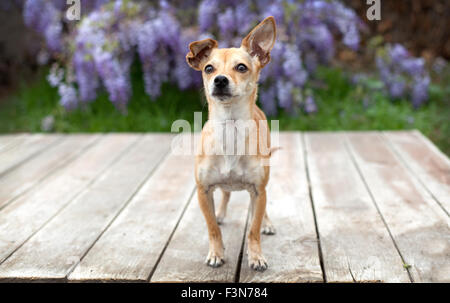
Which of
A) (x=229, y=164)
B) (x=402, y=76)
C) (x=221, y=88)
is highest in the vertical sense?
(x=221, y=88)

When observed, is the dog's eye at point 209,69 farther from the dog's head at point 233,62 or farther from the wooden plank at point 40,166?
the wooden plank at point 40,166

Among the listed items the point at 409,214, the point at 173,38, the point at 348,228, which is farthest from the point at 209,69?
the point at 173,38

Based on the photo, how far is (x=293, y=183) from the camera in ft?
11.0

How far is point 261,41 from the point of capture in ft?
7.20

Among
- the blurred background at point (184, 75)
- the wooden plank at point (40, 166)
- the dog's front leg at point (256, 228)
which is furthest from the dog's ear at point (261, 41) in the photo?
the blurred background at point (184, 75)

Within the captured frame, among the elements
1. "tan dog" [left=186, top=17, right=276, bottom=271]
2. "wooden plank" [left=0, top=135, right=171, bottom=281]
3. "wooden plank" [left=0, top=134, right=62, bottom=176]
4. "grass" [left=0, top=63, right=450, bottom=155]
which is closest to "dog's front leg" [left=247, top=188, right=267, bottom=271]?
"tan dog" [left=186, top=17, right=276, bottom=271]

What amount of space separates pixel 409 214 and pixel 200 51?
153 centimetres

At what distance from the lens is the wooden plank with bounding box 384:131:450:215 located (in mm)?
3082

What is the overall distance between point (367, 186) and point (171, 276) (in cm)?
168

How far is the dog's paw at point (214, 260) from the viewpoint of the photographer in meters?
2.19

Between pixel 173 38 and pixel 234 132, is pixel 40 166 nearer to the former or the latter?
pixel 173 38

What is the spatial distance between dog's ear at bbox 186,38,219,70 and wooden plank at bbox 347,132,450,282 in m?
1.33
